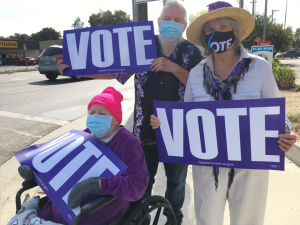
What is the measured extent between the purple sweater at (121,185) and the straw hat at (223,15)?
34.0 inches

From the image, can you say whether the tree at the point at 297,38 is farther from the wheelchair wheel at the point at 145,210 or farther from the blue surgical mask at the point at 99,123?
the blue surgical mask at the point at 99,123

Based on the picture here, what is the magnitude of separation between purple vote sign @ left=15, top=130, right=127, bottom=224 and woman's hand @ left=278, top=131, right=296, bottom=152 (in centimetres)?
93

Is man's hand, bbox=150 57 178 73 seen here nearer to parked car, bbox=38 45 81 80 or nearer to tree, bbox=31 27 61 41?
parked car, bbox=38 45 81 80

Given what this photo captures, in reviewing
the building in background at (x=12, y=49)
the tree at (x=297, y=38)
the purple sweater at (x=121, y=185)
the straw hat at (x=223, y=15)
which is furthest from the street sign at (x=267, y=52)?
the tree at (x=297, y=38)

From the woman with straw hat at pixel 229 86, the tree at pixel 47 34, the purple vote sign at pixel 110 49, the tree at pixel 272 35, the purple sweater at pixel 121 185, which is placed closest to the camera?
the purple sweater at pixel 121 185

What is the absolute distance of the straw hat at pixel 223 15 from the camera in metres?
1.50

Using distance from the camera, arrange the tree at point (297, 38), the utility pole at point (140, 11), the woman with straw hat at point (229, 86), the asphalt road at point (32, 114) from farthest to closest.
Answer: the tree at point (297, 38)
the asphalt road at point (32, 114)
the utility pole at point (140, 11)
the woman with straw hat at point (229, 86)

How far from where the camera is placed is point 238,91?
1.51m

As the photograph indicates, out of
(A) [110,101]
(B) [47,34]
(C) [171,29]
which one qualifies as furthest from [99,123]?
(B) [47,34]

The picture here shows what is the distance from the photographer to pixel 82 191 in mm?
1313

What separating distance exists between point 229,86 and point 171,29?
23.9 inches

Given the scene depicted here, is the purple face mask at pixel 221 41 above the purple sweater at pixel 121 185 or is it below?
above

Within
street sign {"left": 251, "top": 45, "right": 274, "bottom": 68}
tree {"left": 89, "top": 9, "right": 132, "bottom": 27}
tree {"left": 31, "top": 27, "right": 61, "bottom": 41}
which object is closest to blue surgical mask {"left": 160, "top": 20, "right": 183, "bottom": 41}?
street sign {"left": 251, "top": 45, "right": 274, "bottom": 68}

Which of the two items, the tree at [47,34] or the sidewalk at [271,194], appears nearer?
the sidewalk at [271,194]
